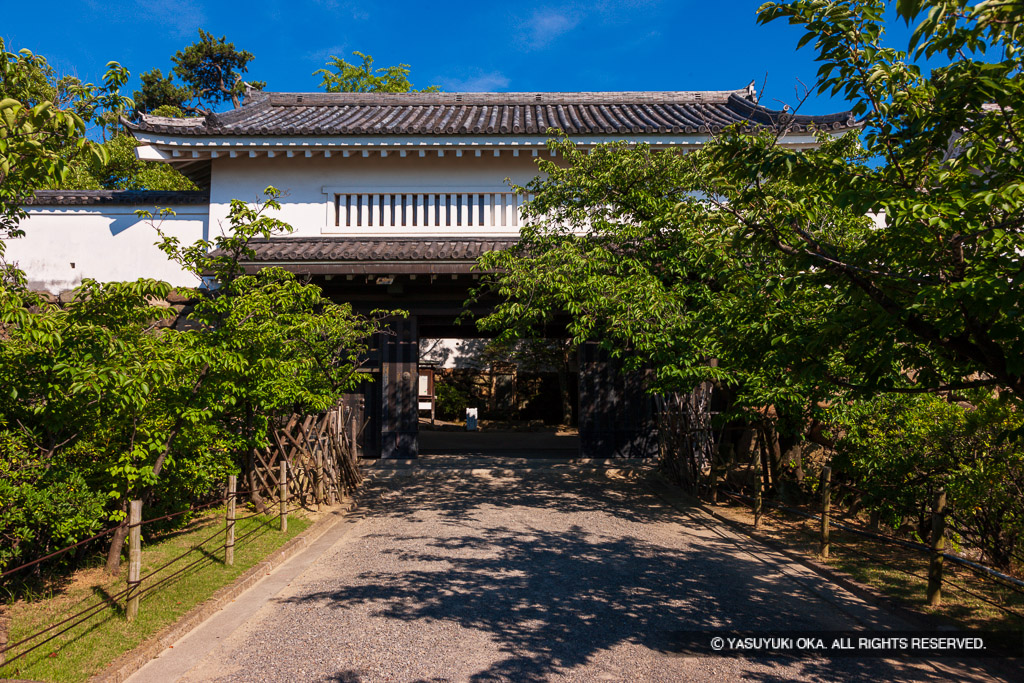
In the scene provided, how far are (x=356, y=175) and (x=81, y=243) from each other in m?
6.00

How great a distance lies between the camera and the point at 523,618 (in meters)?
5.43

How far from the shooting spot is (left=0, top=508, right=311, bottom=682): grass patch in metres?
4.35

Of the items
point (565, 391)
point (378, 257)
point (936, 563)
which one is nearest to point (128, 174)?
point (378, 257)

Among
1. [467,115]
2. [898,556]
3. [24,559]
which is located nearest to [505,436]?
[467,115]

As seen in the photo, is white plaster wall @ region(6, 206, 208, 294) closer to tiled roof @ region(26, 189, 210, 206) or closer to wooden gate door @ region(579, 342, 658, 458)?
tiled roof @ region(26, 189, 210, 206)

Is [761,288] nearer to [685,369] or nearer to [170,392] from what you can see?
[685,369]

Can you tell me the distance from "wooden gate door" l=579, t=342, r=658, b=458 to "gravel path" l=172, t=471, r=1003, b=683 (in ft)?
13.4

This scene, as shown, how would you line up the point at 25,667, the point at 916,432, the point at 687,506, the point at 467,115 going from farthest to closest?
the point at 467,115 → the point at 687,506 → the point at 916,432 → the point at 25,667

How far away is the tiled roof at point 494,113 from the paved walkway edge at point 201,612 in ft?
27.8

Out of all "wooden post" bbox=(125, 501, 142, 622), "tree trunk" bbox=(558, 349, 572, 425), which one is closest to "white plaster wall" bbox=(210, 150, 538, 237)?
"wooden post" bbox=(125, 501, 142, 622)

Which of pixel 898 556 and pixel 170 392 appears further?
pixel 898 556

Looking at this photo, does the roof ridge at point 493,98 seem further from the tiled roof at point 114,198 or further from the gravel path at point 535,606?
the gravel path at point 535,606

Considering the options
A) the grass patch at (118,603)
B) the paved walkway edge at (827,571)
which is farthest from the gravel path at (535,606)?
the grass patch at (118,603)

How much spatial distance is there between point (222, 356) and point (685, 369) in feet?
17.8
